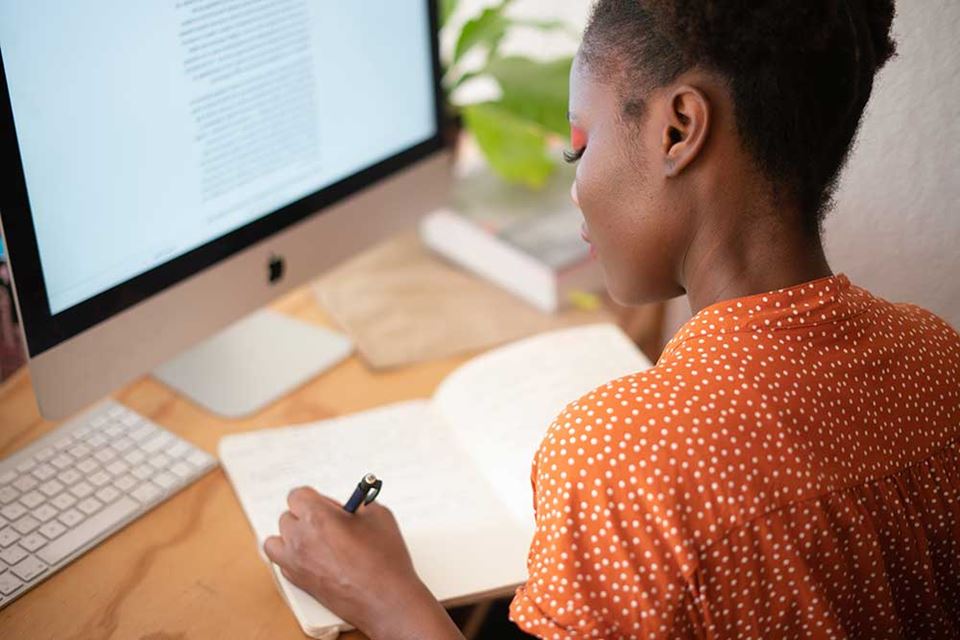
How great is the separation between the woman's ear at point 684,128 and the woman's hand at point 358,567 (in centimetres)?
36

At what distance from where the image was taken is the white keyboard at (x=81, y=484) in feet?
2.67

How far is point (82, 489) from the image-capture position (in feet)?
2.85

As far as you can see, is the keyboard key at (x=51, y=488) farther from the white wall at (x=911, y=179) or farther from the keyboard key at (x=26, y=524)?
the white wall at (x=911, y=179)

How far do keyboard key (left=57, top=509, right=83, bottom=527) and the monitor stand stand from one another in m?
0.19

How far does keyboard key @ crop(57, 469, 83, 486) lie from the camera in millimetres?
875

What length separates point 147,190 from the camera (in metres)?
0.87

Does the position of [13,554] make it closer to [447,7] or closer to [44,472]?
[44,472]

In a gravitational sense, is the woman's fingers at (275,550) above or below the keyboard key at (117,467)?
below

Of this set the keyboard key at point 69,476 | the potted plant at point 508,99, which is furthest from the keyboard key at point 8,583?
the potted plant at point 508,99

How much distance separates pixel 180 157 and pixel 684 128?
0.46 m

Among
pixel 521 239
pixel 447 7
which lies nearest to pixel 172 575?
pixel 521 239

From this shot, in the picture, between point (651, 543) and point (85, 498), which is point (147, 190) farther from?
point (651, 543)

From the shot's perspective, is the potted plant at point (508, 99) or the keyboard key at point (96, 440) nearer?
the keyboard key at point (96, 440)

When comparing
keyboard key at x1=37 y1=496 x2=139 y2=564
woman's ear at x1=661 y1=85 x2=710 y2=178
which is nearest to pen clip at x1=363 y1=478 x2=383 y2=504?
keyboard key at x1=37 y1=496 x2=139 y2=564
